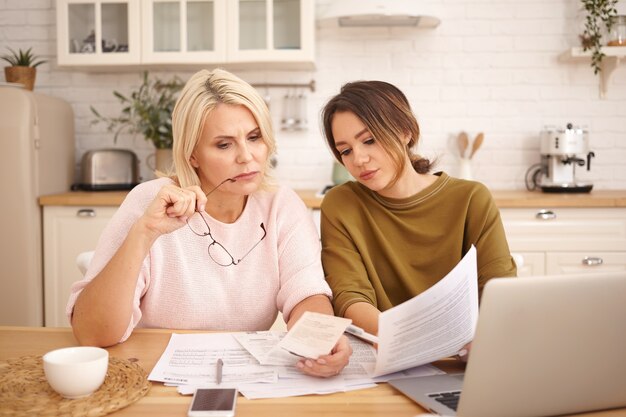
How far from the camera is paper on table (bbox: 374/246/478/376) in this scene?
3.17ft

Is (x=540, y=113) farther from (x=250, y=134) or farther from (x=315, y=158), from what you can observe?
(x=250, y=134)

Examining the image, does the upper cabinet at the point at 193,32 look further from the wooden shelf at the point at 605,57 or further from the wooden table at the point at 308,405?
the wooden table at the point at 308,405

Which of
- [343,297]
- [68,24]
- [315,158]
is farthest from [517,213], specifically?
[68,24]

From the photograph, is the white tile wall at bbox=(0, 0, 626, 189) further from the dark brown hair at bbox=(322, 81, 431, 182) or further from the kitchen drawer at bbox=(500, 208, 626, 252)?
the dark brown hair at bbox=(322, 81, 431, 182)

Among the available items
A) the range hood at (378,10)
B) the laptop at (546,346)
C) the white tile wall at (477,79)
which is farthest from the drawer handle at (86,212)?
the laptop at (546,346)

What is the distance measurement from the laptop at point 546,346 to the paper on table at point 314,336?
0.94 feet

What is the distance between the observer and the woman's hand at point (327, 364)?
3.46ft

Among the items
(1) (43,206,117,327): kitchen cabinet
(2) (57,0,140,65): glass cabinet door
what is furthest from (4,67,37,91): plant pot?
(1) (43,206,117,327): kitchen cabinet

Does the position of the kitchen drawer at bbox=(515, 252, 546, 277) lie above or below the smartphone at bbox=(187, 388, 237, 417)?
below

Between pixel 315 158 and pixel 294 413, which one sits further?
pixel 315 158

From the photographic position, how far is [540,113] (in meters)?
3.56

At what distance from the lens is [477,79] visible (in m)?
3.57

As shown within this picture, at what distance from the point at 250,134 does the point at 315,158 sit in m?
2.11

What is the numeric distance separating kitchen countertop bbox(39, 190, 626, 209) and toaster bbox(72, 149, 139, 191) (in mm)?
64
